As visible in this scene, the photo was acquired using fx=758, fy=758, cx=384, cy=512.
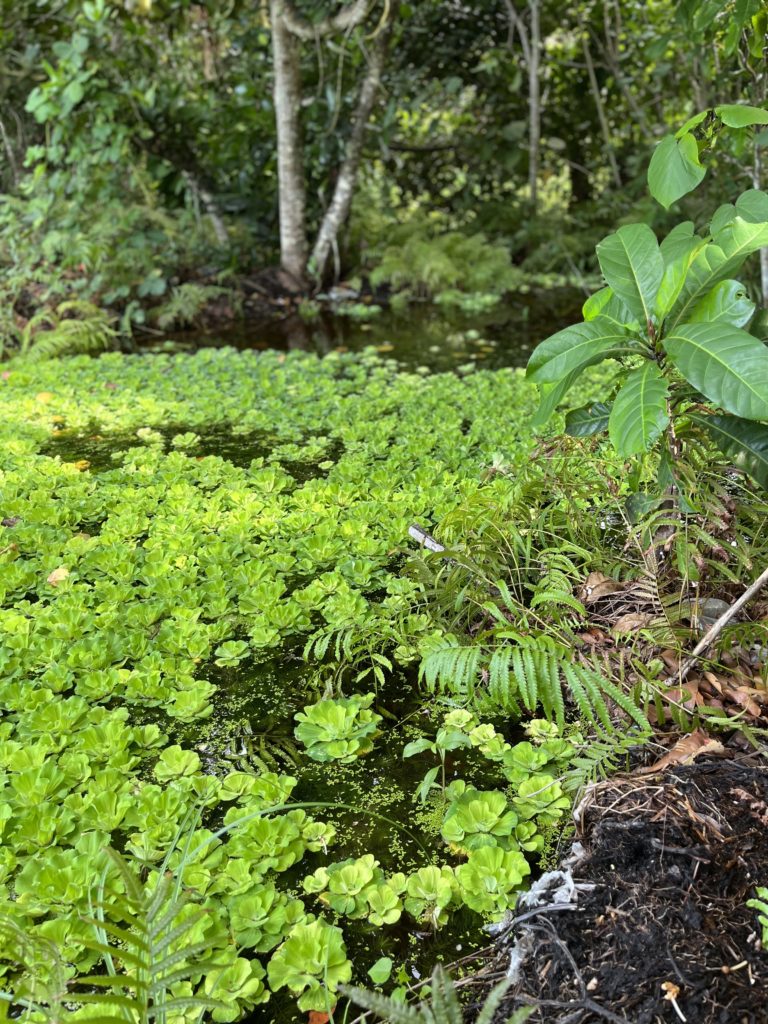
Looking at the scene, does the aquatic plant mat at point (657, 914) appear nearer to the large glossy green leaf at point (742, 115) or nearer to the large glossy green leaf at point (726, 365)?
the large glossy green leaf at point (726, 365)

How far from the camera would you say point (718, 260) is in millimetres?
1681

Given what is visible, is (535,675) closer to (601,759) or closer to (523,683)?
(523,683)

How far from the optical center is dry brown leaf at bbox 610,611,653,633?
6.61ft

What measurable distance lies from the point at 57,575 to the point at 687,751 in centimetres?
203

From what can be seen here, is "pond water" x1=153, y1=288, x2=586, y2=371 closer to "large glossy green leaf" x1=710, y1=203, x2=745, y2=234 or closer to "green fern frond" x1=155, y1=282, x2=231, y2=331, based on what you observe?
"green fern frond" x1=155, y1=282, x2=231, y2=331

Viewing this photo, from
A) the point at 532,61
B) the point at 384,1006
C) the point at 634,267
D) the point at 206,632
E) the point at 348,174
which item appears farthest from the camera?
the point at 532,61

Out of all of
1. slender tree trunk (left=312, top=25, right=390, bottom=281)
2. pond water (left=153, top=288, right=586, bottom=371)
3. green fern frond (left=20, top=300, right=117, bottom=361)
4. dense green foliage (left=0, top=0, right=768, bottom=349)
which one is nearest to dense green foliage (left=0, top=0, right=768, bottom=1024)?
green fern frond (left=20, top=300, right=117, bottom=361)

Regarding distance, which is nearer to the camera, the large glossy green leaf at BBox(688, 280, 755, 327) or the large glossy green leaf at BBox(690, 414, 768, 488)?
the large glossy green leaf at BBox(688, 280, 755, 327)

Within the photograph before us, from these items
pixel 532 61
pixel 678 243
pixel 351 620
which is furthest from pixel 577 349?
pixel 532 61

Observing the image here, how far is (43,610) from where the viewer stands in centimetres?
237

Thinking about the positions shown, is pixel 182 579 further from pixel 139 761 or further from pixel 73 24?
pixel 73 24

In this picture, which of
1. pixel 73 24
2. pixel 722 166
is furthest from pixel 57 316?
pixel 722 166

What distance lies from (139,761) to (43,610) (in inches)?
30.6

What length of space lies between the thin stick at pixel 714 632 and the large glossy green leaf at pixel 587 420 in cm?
55
